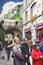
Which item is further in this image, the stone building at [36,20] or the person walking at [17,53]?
the stone building at [36,20]

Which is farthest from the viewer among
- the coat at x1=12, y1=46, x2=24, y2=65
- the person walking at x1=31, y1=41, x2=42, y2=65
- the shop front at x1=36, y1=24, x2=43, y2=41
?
the shop front at x1=36, y1=24, x2=43, y2=41

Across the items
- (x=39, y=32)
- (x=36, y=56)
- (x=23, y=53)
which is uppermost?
(x=39, y=32)

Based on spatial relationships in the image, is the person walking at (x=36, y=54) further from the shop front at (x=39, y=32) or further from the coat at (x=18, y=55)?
the shop front at (x=39, y=32)

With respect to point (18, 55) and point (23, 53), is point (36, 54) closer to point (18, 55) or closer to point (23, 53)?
point (23, 53)

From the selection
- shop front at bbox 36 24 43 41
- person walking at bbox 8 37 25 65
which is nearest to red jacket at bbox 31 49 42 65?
person walking at bbox 8 37 25 65

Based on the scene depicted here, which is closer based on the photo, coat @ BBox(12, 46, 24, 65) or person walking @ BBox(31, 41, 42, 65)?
coat @ BBox(12, 46, 24, 65)

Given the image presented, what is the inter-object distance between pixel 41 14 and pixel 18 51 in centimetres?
999

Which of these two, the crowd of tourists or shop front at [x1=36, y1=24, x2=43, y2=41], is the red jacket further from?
shop front at [x1=36, y1=24, x2=43, y2=41]

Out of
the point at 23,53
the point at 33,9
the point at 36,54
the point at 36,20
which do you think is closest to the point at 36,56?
the point at 36,54

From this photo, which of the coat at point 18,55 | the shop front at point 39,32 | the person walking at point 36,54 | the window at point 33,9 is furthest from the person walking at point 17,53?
the window at point 33,9

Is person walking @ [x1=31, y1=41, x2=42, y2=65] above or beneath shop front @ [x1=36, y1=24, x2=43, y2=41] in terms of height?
beneath

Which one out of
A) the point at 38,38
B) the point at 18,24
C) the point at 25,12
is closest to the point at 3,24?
the point at 18,24

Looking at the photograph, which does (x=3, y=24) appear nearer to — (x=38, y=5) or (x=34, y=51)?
(x=38, y=5)

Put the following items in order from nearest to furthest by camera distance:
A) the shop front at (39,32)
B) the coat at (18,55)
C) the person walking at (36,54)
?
the coat at (18,55)
the person walking at (36,54)
the shop front at (39,32)
